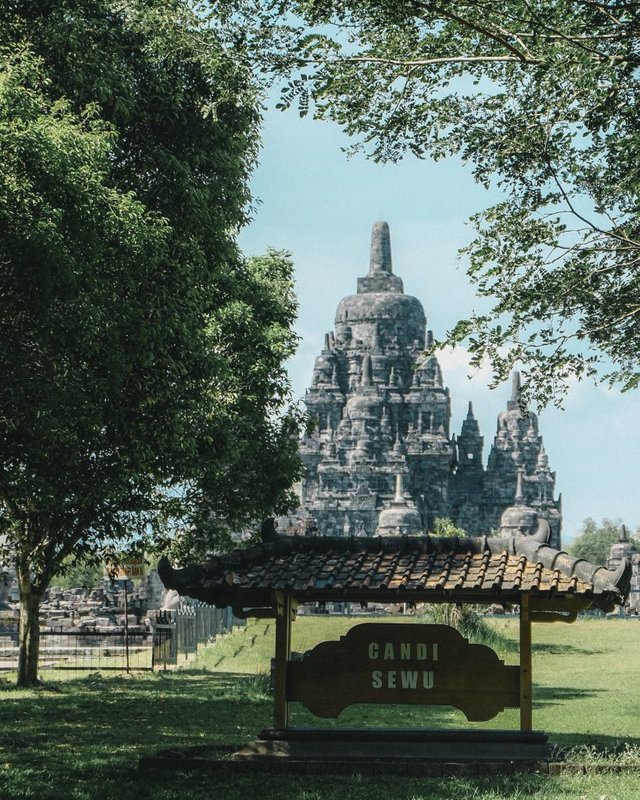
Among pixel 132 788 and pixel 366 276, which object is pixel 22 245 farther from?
pixel 366 276

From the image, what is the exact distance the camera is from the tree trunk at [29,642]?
74.6 feet

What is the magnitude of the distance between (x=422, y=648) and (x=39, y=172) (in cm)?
653

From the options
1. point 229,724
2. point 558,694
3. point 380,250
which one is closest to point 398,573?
point 229,724

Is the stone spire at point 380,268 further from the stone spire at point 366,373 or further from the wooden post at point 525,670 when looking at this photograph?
the wooden post at point 525,670

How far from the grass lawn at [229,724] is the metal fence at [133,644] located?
964 millimetres

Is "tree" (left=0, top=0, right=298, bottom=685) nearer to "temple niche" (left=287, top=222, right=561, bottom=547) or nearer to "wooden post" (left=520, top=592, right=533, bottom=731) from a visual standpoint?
"wooden post" (left=520, top=592, right=533, bottom=731)

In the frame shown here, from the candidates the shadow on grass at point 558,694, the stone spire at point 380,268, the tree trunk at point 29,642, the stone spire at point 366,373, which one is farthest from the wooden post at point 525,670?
the stone spire at point 380,268

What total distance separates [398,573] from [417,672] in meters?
0.96

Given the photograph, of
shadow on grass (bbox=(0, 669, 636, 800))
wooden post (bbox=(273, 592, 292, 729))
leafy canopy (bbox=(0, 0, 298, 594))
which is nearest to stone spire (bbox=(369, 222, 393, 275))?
shadow on grass (bbox=(0, 669, 636, 800))

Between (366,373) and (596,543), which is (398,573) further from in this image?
(596,543)

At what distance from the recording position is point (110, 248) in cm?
1456

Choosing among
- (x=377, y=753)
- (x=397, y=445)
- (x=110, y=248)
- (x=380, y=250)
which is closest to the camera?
(x=377, y=753)

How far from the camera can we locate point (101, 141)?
14477mm

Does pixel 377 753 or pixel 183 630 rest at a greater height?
pixel 183 630
